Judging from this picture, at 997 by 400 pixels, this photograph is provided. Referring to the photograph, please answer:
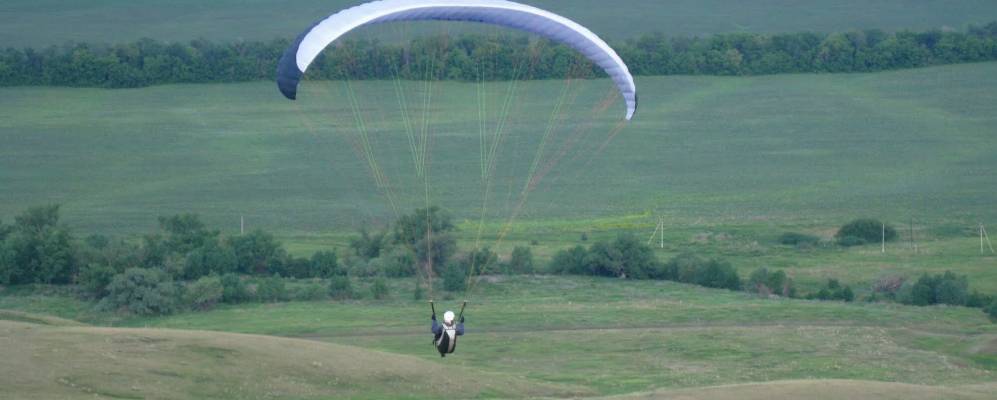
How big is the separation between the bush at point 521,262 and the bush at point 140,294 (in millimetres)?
10909

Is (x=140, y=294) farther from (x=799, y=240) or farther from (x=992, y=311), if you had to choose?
(x=799, y=240)

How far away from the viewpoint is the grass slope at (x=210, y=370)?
1198 inches

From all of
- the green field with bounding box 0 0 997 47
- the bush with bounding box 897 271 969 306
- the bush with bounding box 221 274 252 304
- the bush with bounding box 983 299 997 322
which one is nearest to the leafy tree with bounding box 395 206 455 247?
the bush with bounding box 221 274 252 304

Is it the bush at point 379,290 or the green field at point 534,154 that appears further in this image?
the green field at point 534,154

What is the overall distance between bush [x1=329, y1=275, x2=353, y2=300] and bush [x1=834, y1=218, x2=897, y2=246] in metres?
19.9

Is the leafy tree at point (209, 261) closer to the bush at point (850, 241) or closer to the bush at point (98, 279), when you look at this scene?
the bush at point (98, 279)

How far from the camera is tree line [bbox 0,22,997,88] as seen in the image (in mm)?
83062

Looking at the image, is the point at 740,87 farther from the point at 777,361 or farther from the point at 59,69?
the point at 777,361

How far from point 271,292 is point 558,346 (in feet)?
37.5

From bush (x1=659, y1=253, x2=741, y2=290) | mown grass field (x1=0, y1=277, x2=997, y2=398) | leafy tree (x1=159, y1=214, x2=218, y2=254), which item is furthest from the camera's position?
leafy tree (x1=159, y1=214, x2=218, y2=254)

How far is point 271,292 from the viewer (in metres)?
49.5

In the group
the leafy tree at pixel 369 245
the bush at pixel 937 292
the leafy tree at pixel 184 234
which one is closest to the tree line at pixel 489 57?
the leafy tree at pixel 369 245

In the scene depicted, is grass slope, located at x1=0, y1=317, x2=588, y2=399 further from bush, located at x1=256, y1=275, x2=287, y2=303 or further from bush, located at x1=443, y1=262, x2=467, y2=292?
bush, located at x1=443, y1=262, x2=467, y2=292

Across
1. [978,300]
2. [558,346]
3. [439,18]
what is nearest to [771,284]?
[978,300]
